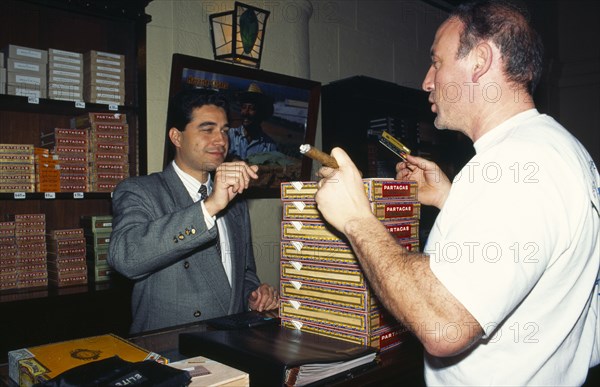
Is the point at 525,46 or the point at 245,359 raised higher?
the point at 525,46

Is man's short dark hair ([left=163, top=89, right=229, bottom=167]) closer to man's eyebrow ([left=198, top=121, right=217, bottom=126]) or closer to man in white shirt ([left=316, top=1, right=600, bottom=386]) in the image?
man's eyebrow ([left=198, top=121, right=217, bottom=126])

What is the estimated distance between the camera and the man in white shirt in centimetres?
93

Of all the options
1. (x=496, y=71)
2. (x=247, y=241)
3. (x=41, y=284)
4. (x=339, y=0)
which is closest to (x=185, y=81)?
(x=247, y=241)

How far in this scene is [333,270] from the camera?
4.44ft

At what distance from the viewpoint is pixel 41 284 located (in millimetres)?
2572

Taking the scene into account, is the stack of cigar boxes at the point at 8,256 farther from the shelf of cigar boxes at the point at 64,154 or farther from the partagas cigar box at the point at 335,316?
the partagas cigar box at the point at 335,316

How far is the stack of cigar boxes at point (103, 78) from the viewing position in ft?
8.66

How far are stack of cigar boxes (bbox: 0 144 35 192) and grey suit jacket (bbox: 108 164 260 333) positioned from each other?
62 centimetres

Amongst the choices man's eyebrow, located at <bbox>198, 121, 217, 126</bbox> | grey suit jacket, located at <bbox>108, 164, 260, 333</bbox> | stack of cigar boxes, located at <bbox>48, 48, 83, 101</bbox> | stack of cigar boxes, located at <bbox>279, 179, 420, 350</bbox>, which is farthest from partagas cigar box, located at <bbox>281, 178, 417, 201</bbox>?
stack of cigar boxes, located at <bbox>48, 48, 83, 101</bbox>

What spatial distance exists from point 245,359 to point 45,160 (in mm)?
2011

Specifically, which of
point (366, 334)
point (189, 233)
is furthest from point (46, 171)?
point (366, 334)

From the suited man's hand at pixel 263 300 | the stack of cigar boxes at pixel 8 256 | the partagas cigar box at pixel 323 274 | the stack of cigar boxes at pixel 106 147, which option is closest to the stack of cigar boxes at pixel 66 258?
the stack of cigar boxes at pixel 8 256

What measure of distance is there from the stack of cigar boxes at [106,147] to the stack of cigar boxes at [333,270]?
63.8 inches

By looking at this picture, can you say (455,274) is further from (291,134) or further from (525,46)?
(291,134)
